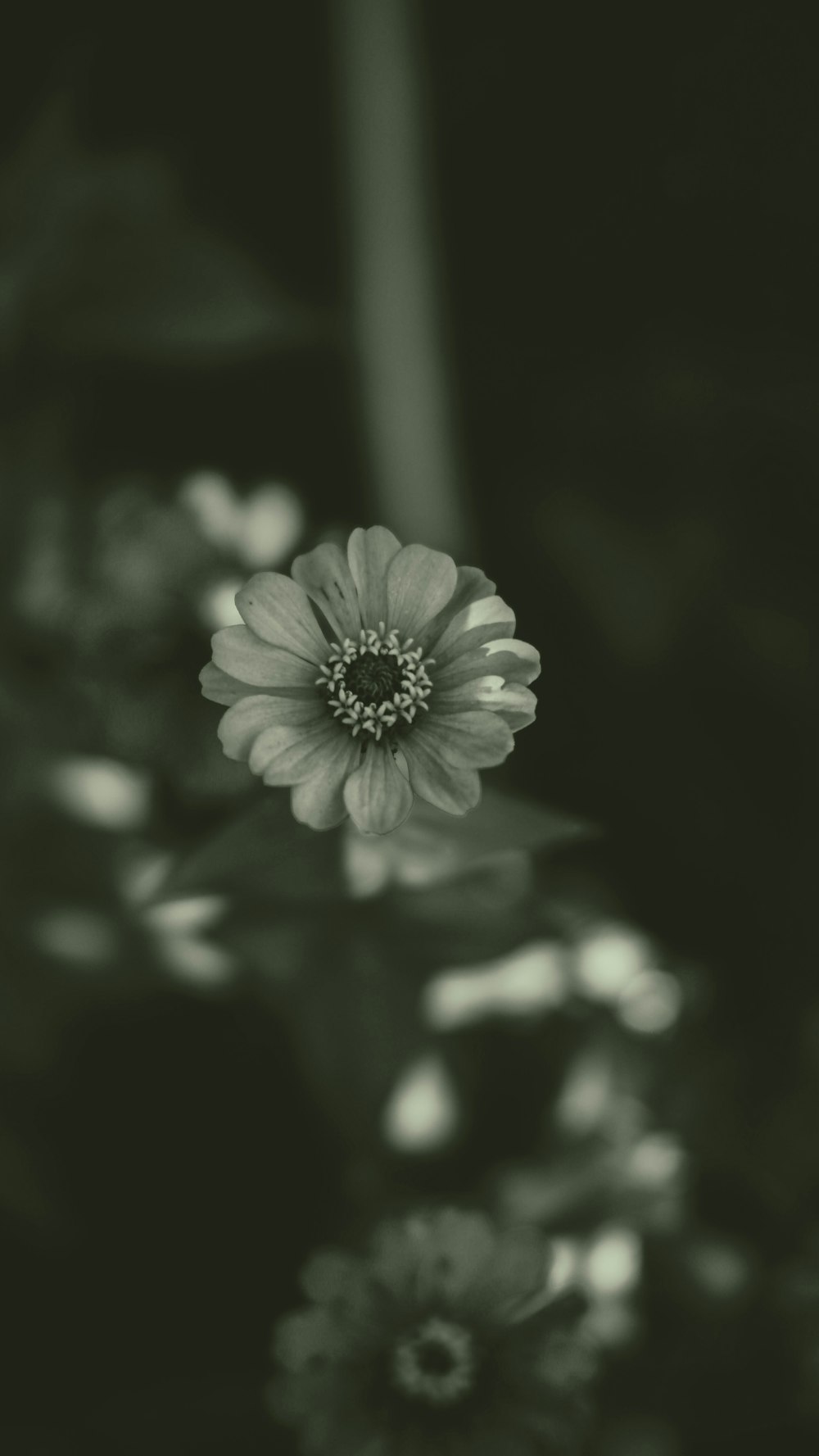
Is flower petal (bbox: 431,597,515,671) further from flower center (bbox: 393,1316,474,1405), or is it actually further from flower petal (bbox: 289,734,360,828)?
flower center (bbox: 393,1316,474,1405)

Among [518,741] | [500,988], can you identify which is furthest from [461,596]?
[518,741]

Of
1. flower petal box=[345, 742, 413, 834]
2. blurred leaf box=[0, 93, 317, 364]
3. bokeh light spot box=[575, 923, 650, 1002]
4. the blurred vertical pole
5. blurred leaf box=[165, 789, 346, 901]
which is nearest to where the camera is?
flower petal box=[345, 742, 413, 834]

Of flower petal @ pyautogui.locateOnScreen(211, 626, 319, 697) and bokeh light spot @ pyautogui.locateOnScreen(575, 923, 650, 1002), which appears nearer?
flower petal @ pyautogui.locateOnScreen(211, 626, 319, 697)

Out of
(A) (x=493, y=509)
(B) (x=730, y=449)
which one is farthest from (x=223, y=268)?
(B) (x=730, y=449)

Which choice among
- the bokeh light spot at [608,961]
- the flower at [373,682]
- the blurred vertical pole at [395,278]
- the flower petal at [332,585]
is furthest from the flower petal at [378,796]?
the blurred vertical pole at [395,278]

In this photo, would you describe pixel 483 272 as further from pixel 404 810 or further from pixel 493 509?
pixel 404 810

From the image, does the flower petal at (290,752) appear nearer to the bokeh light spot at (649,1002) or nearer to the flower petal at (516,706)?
the flower petal at (516,706)

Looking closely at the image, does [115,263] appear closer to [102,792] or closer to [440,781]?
[102,792]

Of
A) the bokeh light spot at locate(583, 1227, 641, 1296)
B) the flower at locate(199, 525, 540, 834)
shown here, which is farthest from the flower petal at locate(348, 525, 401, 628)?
the bokeh light spot at locate(583, 1227, 641, 1296)
